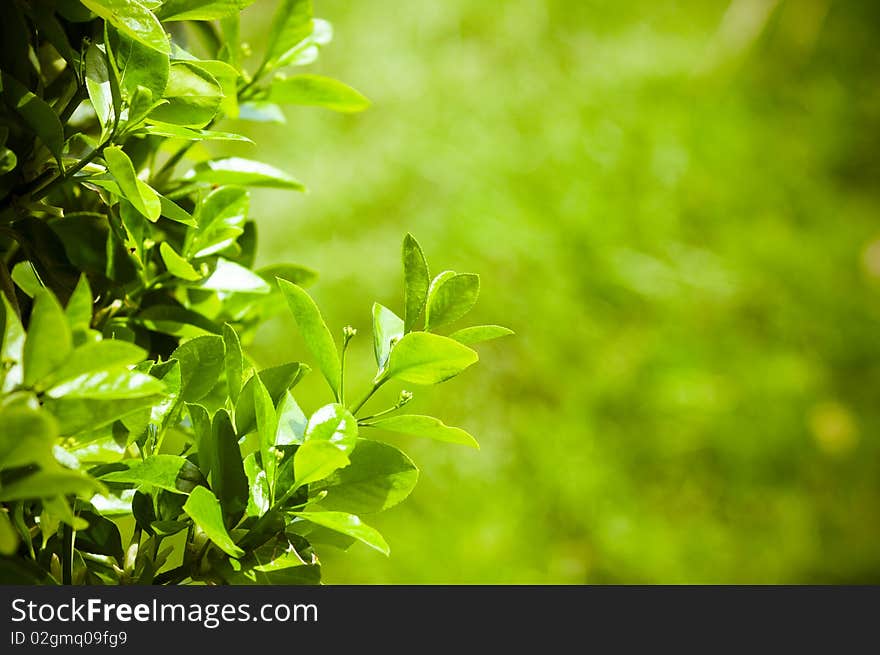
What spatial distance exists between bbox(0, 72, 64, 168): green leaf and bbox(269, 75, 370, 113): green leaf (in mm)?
195

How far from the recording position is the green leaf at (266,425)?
415 millimetres

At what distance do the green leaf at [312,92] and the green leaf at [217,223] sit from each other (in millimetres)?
100

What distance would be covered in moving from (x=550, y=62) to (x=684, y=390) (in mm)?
1132

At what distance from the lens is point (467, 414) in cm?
179

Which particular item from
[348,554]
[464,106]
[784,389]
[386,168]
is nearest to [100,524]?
[348,554]

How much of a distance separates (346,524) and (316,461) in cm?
4

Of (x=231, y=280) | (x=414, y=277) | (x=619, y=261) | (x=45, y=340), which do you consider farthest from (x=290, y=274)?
(x=619, y=261)

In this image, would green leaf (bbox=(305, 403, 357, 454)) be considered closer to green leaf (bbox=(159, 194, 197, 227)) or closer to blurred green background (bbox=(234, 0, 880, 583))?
green leaf (bbox=(159, 194, 197, 227))

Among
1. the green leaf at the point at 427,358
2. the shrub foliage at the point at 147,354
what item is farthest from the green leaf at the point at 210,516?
the green leaf at the point at 427,358

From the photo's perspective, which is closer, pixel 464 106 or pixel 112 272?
pixel 112 272

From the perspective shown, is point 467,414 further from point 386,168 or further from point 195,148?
point 195,148

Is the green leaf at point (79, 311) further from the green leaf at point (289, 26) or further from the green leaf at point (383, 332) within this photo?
the green leaf at point (289, 26)

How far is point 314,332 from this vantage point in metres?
0.46

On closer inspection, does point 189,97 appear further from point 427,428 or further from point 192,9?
point 427,428
